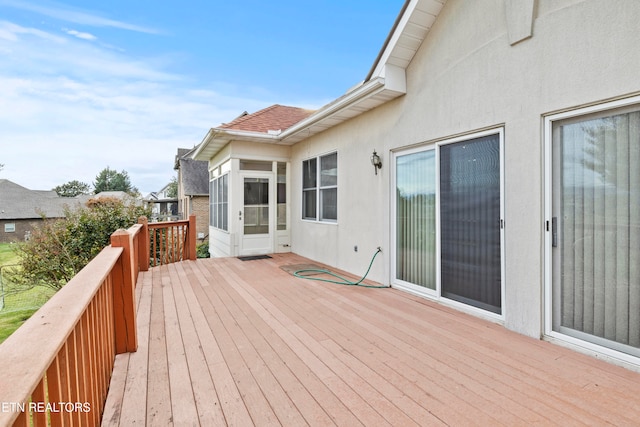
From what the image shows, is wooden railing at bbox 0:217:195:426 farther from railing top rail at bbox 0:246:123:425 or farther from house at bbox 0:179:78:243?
house at bbox 0:179:78:243

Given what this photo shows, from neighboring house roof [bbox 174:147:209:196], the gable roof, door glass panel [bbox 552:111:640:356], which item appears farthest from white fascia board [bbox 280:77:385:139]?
neighboring house roof [bbox 174:147:209:196]

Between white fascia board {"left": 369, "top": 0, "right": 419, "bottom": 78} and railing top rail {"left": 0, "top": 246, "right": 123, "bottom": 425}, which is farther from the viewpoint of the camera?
white fascia board {"left": 369, "top": 0, "right": 419, "bottom": 78}

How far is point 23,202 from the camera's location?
30.5 m

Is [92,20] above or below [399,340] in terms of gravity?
above

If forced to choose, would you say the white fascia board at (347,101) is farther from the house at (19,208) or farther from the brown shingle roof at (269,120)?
the house at (19,208)

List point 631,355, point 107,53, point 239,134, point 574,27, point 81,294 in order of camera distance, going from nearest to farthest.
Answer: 1. point 81,294
2. point 631,355
3. point 574,27
4. point 239,134
5. point 107,53

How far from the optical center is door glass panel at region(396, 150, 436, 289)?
4113 millimetres

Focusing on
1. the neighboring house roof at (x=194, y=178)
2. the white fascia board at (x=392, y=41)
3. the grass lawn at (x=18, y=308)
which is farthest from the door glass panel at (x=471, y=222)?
the neighboring house roof at (x=194, y=178)

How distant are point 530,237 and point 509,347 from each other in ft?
3.31

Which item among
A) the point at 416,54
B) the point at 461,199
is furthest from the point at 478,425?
the point at 416,54

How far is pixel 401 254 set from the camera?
465 cm

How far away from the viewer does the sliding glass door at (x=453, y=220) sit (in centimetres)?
337

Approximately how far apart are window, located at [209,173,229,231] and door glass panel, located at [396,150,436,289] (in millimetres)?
4761

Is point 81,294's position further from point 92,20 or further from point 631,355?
point 92,20
